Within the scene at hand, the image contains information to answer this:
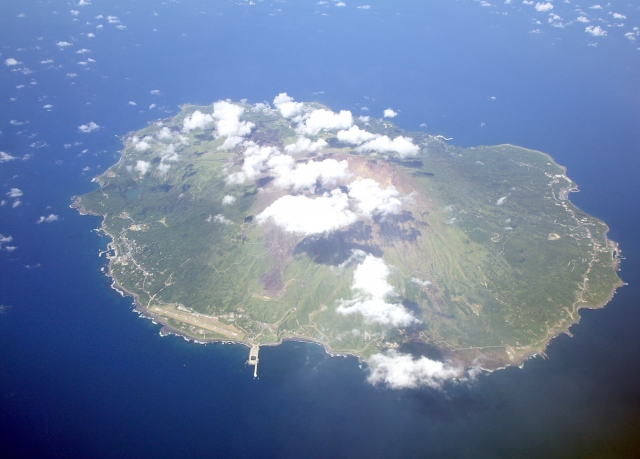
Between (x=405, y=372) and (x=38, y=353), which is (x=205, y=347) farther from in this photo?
(x=405, y=372)

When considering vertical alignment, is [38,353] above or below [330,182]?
below

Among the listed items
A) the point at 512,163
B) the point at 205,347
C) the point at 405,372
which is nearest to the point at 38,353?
the point at 205,347

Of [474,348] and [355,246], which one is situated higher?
[355,246]

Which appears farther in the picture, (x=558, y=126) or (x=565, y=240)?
(x=558, y=126)

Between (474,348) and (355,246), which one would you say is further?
(355,246)

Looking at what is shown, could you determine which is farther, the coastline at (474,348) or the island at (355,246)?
the island at (355,246)

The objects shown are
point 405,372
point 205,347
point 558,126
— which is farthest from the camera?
point 558,126

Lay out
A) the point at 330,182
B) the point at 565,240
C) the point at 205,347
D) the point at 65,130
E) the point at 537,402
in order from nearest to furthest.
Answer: the point at 537,402
the point at 205,347
the point at 565,240
the point at 330,182
the point at 65,130

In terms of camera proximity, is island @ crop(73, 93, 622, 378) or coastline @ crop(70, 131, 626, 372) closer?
coastline @ crop(70, 131, 626, 372)
